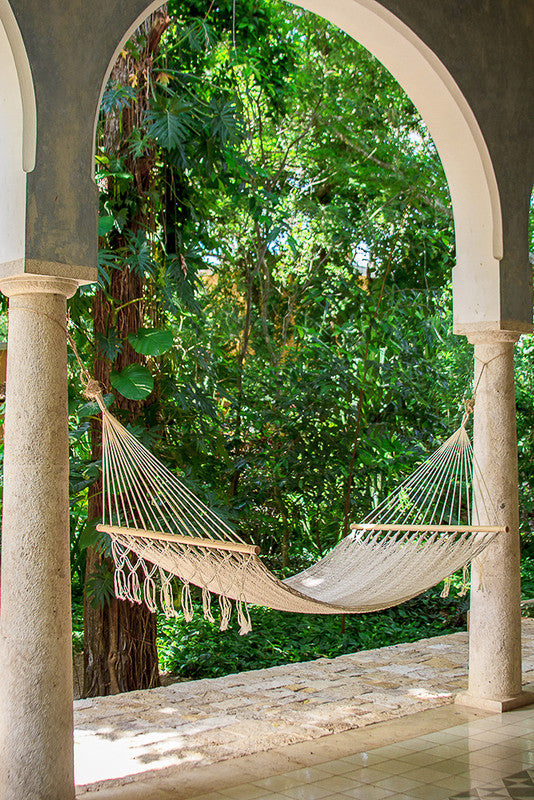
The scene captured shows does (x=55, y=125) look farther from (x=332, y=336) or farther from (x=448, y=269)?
(x=448, y=269)

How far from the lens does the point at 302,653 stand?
5211 mm

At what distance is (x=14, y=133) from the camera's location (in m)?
2.20

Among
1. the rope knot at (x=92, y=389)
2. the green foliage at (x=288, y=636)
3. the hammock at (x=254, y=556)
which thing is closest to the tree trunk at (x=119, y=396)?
the hammock at (x=254, y=556)

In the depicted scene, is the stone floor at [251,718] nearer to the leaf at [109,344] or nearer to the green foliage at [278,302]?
the green foliage at [278,302]

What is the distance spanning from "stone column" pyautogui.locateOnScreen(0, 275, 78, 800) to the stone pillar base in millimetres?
1760

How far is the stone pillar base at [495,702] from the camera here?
3.30 meters

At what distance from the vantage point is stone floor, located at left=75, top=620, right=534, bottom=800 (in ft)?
8.66

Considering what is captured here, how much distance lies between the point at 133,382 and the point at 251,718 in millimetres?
1451

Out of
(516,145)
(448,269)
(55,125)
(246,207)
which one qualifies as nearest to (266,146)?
(246,207)

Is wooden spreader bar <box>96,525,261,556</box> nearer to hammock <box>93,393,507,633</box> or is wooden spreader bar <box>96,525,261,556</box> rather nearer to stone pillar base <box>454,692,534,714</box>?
hammock <box>93,393,507,633</box>

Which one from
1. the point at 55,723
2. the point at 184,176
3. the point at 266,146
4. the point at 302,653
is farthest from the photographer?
the point at 266,146

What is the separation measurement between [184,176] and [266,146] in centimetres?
268

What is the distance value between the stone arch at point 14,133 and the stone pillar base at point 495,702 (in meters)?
2.41

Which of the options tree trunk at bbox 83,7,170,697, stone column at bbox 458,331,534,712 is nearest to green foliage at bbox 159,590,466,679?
tree trunk at bbox 83,7,170,697
